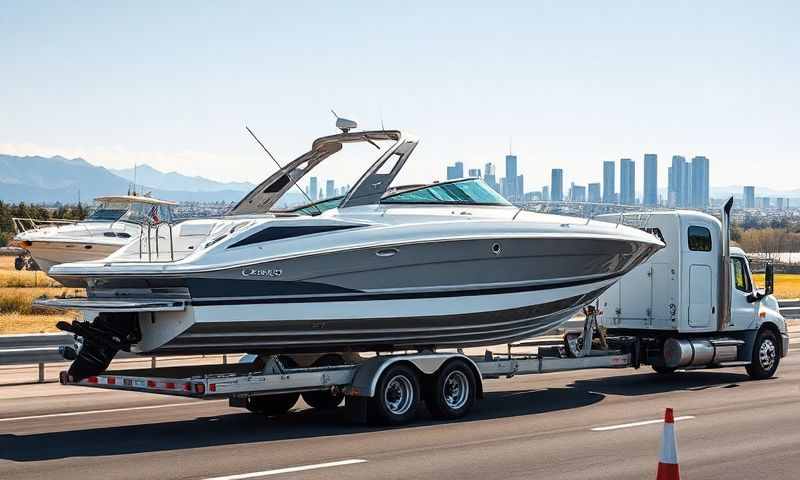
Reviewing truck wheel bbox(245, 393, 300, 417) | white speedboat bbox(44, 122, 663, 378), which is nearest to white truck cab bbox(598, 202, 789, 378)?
white speedboat bbox(44, 122, 663, 378)

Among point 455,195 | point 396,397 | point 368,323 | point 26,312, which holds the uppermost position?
point 455,195

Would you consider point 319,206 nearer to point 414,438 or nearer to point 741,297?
point 414,438

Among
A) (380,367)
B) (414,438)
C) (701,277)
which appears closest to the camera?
(414,438)

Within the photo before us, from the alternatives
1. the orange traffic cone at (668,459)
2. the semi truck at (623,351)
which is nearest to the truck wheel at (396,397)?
the semi truck at (623,351)

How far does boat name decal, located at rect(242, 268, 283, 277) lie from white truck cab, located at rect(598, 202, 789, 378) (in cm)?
759

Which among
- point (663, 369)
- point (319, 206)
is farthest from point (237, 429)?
point (663, 369)

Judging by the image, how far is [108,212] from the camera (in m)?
39.8

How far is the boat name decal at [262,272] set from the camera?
13.2m

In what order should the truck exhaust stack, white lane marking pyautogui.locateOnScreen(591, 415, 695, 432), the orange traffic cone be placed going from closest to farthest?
1. the orange traffic cone
2. white lane marking pyautogui.locateOnScreen(591, 415, 695, 432)
3. the truck exhaust stack

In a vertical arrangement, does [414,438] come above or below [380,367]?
below

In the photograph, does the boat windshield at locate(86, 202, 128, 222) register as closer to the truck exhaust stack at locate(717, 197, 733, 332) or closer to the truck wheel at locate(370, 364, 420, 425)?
the truck exhaust stack at locate(717, 197, 733, 332)

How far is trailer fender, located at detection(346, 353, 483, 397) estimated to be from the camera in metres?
13.7

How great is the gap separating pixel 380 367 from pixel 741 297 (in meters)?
8.57

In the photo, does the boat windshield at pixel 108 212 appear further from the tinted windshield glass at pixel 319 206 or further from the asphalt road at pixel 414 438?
the tinted windshield glass at pixel 319 206
